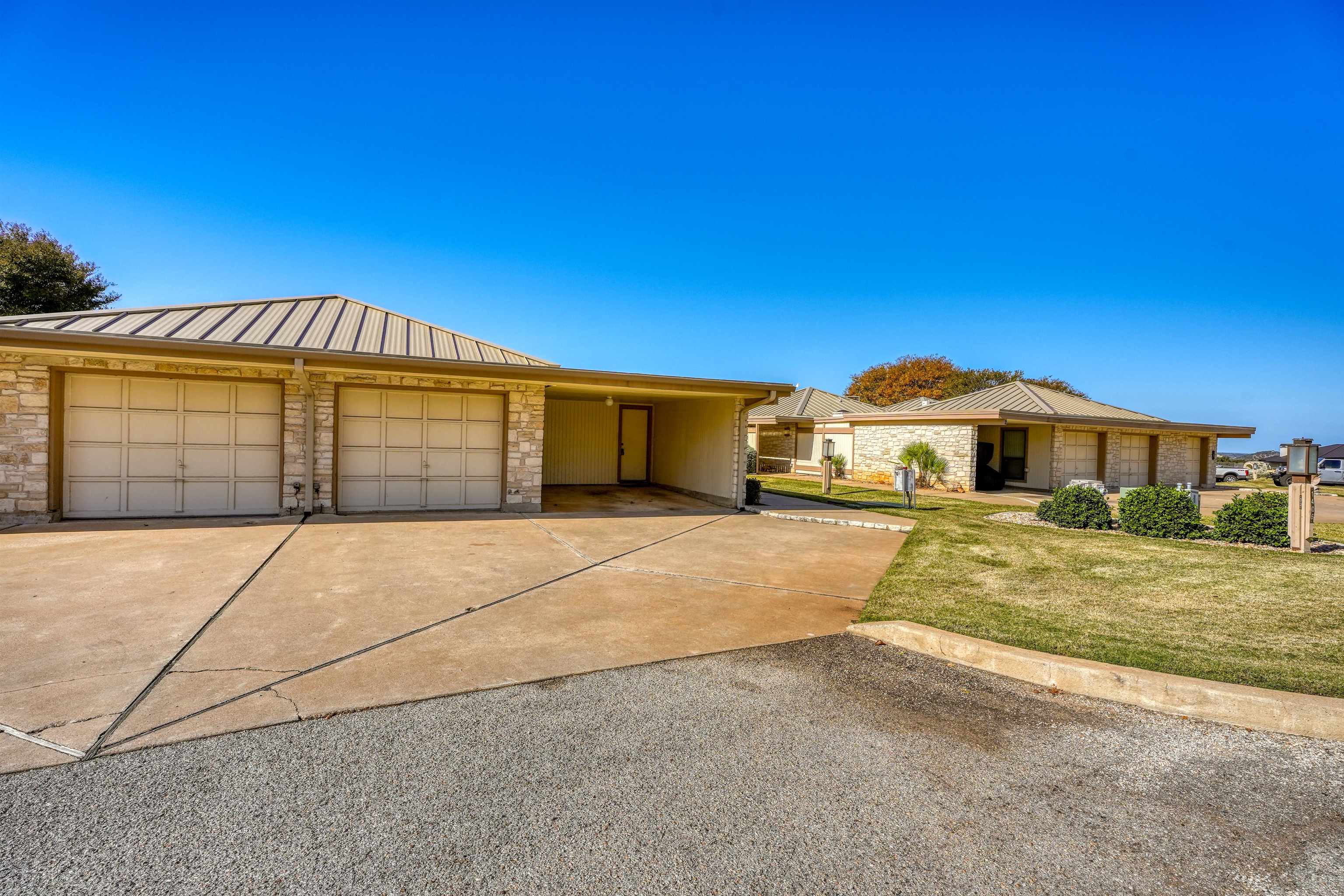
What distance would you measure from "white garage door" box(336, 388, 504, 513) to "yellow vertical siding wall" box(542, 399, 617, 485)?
5773 mm

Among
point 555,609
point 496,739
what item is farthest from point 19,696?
point 555,609

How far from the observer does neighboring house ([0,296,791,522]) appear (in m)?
9.05

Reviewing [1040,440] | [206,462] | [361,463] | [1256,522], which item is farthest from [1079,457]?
[206,462]

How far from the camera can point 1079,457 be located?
21156mm

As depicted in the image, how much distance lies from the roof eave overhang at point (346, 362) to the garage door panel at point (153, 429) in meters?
0.96

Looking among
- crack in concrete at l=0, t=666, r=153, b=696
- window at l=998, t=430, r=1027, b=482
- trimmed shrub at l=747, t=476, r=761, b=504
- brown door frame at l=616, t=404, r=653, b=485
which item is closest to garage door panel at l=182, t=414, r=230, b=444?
crack in concrete at l=0, t=666, r=153, b=696

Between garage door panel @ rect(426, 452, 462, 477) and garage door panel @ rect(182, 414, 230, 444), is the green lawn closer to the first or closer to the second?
garage door panel @ rect(426, 452, 462, 477)

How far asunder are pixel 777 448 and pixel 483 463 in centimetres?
1959

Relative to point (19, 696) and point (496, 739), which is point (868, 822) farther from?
point (19, 696)

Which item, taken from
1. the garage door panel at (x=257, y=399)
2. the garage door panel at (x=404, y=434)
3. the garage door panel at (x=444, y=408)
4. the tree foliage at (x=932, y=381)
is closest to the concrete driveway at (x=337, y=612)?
→ the garage door panel at (x=404, y=434)

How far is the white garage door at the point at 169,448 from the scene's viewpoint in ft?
31.2

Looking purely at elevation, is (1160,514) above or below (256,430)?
below

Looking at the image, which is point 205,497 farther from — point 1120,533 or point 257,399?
point 1120,533

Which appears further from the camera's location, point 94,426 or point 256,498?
point 256,498
